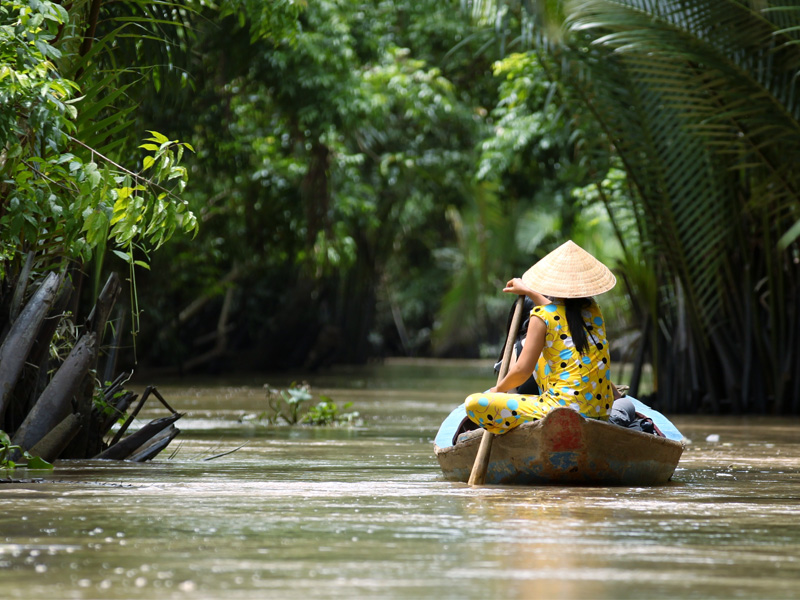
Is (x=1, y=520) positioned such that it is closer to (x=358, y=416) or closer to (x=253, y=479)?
(x=253, y=479)

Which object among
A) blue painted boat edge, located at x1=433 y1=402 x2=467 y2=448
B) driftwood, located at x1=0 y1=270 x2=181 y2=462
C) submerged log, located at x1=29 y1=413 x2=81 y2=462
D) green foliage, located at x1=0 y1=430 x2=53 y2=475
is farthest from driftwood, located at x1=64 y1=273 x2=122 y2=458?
blue painted boat edge, located at x1=433 y1=402 x2=467 y2=448

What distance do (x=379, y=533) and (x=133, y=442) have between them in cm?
327

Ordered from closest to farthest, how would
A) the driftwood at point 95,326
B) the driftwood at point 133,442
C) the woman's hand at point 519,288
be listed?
the woman's hand at point 519,288 < the driftwood at point 95,326 < the driftwood at point 133,442

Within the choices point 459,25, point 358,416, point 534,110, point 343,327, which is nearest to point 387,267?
point 343,327

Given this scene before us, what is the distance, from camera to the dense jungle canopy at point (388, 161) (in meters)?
6.52

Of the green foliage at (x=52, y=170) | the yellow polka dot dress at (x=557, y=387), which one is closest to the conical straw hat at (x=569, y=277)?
the yellow polka dot dress at (x=557, y=387)

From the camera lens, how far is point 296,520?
471 centimetres

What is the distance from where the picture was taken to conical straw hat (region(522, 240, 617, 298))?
242 inches

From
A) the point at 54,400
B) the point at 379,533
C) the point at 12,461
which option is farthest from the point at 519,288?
the point at 12,461

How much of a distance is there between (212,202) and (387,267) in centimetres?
1795

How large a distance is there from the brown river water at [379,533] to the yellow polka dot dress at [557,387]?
1.15ft

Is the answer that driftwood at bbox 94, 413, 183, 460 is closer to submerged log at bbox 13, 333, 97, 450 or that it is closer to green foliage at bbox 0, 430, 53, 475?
submerged log at bbox 13, 333, 97, 450

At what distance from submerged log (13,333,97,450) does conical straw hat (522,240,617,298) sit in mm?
2370

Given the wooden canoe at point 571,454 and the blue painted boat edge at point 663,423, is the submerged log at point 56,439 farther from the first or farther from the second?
the blue painted boat edge at point 663,423
